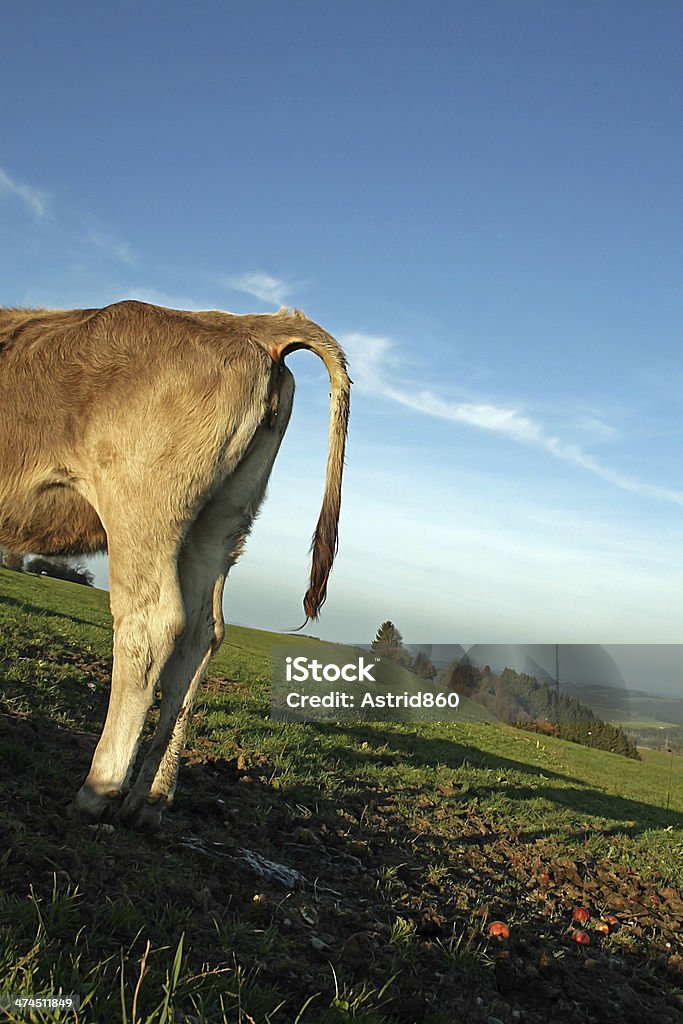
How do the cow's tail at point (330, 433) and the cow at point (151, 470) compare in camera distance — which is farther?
the cow's tail at point (330, 433)

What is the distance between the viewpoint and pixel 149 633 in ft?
15.8

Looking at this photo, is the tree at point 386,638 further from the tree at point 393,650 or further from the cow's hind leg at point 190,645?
the cow's hind leg at point 190,645

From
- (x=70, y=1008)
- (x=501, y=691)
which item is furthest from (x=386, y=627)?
(x=70, y=1008)

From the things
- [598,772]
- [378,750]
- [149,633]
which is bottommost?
[598,772]

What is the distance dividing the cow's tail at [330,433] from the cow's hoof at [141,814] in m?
1.52

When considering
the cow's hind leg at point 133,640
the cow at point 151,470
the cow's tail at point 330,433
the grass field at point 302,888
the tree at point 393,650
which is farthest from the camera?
the tree at point 393,650

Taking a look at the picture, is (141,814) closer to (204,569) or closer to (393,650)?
(204,569)

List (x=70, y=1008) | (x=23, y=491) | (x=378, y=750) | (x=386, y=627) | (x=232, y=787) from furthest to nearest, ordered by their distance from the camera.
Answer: (x=386, y=627) → (x=378, y=750) → (x=232, y=787) → (x=23, y=491) → (x=70, y=1008)

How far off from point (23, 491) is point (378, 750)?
6.56 meters

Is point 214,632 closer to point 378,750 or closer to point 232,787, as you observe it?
point 232,787

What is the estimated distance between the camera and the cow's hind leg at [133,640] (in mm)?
4621

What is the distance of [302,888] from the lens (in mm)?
4586

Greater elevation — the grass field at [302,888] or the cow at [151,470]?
the cow at [151,470]

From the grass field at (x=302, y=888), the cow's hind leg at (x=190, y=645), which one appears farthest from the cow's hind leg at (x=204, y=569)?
the grass field at (x=302, y=888)
